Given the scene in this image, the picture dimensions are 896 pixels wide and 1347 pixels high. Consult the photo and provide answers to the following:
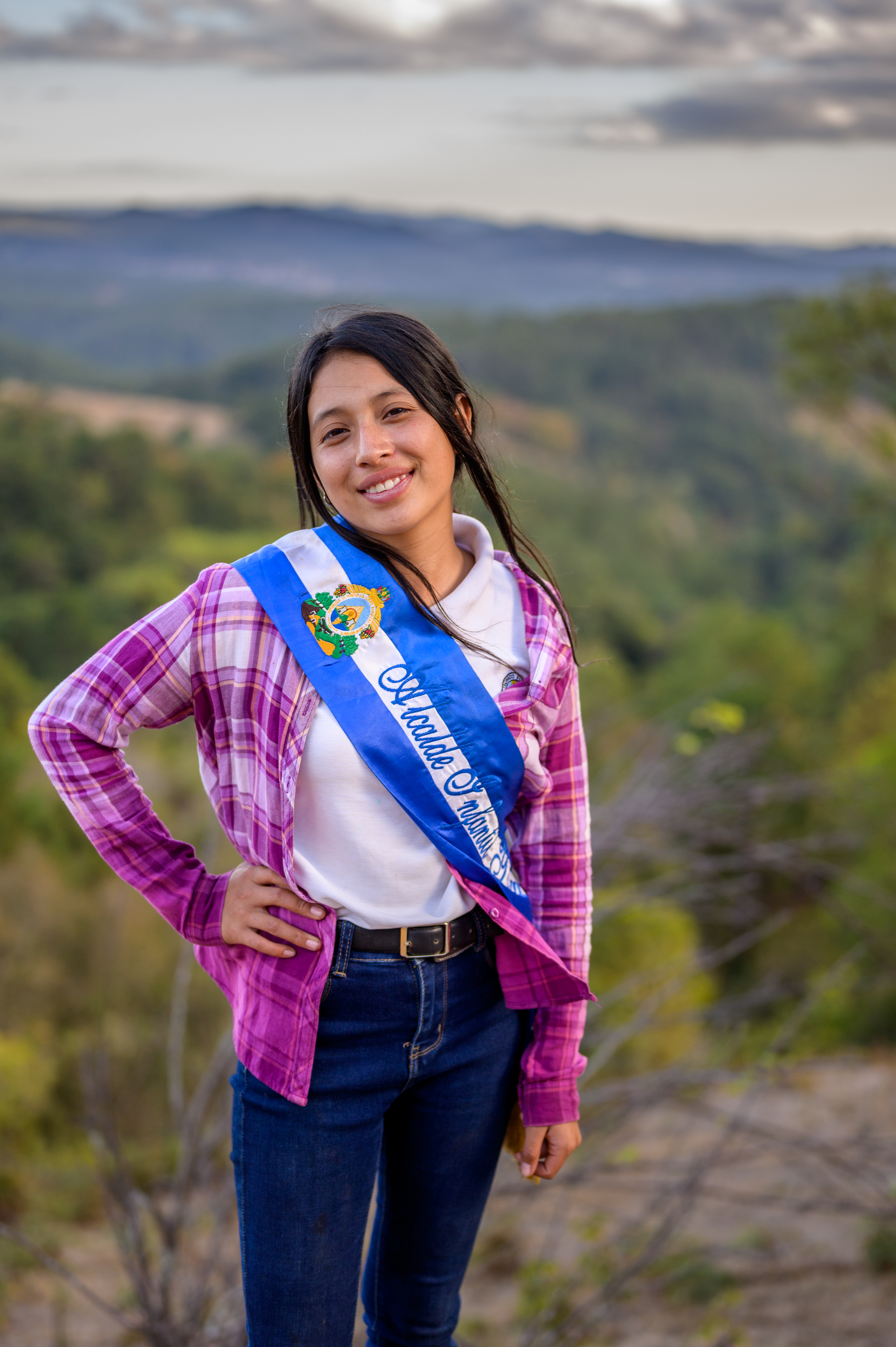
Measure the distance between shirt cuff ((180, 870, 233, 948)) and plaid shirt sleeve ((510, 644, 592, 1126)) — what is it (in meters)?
0.42

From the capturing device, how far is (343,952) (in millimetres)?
1323

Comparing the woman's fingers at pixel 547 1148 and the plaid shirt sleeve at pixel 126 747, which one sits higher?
the plaid shirt sleeve at pixel 126 747

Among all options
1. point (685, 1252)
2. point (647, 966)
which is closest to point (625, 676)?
point (647, 966)

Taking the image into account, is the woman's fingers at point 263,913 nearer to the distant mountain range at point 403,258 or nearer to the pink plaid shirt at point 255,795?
the pink plaid shirt at point 255,795

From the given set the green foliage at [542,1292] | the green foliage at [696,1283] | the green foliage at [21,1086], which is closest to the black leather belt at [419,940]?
the green foliage at [542,1292]

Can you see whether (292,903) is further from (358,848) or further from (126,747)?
(126,747)

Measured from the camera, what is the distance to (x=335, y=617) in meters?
1.37

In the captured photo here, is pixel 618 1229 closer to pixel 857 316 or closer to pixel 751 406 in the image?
pixel 857 316

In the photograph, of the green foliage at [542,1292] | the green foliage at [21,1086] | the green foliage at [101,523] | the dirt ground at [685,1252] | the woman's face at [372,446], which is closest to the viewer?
the woman's face at [372,446]

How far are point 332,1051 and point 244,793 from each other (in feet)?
1.09

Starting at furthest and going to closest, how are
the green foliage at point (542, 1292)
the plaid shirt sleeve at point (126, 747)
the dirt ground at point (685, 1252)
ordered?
the dirt ground at point (685, 1252) < the green foliage at point (542, 1292) < the plaid shirt sleeve at point (126, 747)

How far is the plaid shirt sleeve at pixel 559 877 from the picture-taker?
150 centimetres

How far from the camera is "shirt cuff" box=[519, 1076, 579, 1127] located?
1.50 metres

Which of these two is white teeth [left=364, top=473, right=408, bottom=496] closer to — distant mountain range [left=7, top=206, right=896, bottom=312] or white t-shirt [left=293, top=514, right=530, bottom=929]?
white t-shirt [left=293, top=514, right=530, bottom=929]
